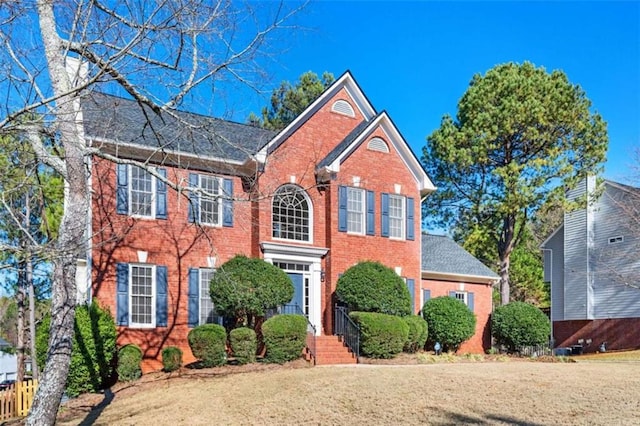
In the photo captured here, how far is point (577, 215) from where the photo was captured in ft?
100

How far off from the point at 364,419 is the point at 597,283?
22457 mm

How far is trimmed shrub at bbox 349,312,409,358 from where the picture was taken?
18219 millimetres

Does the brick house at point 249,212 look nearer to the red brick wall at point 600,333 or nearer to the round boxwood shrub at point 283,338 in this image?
the round boxwood shrub at point 283,338

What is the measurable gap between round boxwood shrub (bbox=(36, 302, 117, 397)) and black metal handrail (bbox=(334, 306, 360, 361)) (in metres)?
6.61

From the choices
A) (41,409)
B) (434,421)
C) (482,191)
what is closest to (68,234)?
(41,409)

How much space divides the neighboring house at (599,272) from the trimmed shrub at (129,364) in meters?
20.1

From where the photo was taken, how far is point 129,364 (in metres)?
16.1

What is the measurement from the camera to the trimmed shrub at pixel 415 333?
1981 cm

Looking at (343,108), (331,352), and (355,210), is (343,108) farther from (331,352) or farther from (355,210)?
(331,352)

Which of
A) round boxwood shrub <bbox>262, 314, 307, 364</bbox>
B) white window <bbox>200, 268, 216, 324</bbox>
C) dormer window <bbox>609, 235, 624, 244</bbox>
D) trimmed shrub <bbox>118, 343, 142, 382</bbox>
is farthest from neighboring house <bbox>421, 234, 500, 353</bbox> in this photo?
trimmed shrub <bbox>118, 343, 142, 382</bbox>

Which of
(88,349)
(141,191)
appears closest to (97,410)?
(88,349)

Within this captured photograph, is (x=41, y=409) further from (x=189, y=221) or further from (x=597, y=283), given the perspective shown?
(x=597, y=283)

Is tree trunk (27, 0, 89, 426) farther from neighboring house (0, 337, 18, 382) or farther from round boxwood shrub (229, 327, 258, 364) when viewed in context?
neighboring house (0, 337, 18, 382)

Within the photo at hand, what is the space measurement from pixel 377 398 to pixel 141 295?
8.42m
